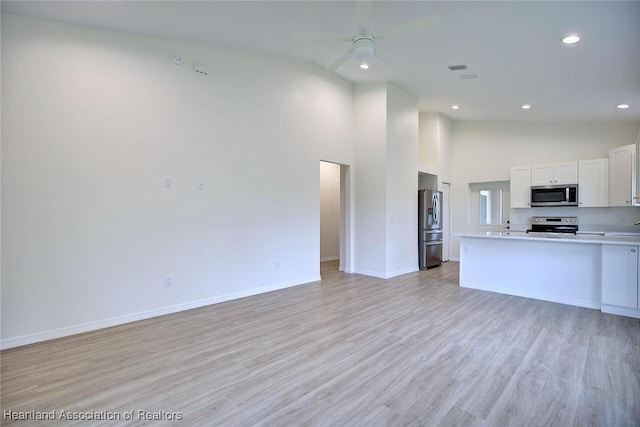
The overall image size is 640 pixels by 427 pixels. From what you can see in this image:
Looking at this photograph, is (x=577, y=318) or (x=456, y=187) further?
(x=456, y=187)

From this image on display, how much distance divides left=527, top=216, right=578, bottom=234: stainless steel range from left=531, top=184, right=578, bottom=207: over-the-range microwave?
0.48 meters

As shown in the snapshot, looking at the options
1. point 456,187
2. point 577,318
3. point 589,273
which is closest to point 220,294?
point 577,318

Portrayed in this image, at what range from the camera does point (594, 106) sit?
213 inches

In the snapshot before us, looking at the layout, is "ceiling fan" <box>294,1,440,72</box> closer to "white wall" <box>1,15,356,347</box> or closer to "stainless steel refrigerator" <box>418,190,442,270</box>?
"white wall" <box>1,15,356,347</box>

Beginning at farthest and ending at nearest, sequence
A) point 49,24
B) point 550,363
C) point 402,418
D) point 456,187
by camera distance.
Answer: point 456,187, point 49,24, point 550,363, point 402,418

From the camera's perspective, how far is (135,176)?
12.0 feet

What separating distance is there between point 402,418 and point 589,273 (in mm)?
3720

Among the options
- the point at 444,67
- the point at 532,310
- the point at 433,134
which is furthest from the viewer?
the point at 433,134

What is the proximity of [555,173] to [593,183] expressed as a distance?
64 cm

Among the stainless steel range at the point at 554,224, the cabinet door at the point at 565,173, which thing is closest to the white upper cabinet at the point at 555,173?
the cabinet door at the point at 565,173

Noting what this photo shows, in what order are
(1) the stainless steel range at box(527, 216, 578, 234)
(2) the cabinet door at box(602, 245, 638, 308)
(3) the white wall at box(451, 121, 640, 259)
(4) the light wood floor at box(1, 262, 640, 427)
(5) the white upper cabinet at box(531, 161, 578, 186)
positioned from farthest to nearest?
1. (1) the stainless steel range at box(527, 216, 578, 234)
2. (5) the white upper cabinet at box(531, 161, 578, 186)
3. (3) the white wall at box(451, 121, 640, 259)
4. (2) the cabinet door at box(602, 245, 638, 308)
5. (4) the light wood floor at box(1, 262, 640, 427)

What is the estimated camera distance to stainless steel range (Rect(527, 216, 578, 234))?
6.57 metres

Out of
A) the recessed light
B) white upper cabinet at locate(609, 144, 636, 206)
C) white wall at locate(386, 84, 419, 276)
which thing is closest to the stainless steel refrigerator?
white wall at locate(386, 84, 419, 276)

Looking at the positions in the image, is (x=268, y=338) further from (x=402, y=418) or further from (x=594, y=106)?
(x=594, y=106)
